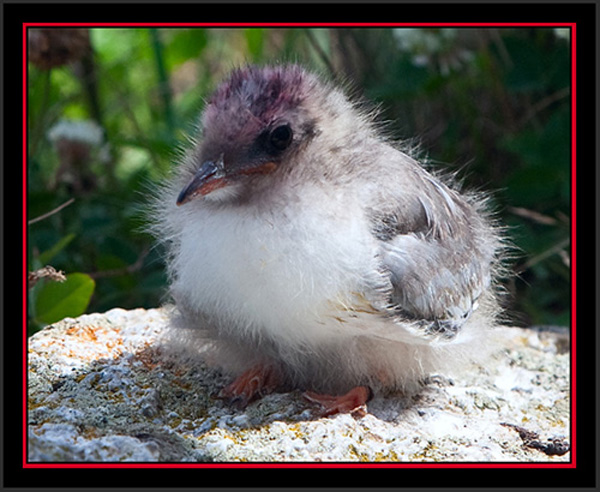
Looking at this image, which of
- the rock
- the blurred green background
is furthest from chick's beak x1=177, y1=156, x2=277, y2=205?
the blurred green background

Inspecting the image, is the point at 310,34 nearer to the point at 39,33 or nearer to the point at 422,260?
the point at 39,33

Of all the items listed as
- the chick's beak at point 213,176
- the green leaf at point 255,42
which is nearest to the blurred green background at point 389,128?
the green leaf at point 255,42

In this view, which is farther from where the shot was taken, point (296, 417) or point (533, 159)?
point (533, 159)

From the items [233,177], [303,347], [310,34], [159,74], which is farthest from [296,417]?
[159,74]

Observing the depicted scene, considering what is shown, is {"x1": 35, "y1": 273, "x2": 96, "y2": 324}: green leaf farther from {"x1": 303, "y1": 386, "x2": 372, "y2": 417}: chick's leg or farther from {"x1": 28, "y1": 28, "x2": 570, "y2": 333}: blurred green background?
{"x1": 303, "y1": 386, "x2": 372, "y2": 417}: chick's leg

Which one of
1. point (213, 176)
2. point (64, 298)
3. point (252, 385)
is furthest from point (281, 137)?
point (64, 298)

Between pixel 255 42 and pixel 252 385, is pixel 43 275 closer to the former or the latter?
pixel 252 385

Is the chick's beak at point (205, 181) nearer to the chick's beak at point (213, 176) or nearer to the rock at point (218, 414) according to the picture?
the chick's beak at point (213, 176)
